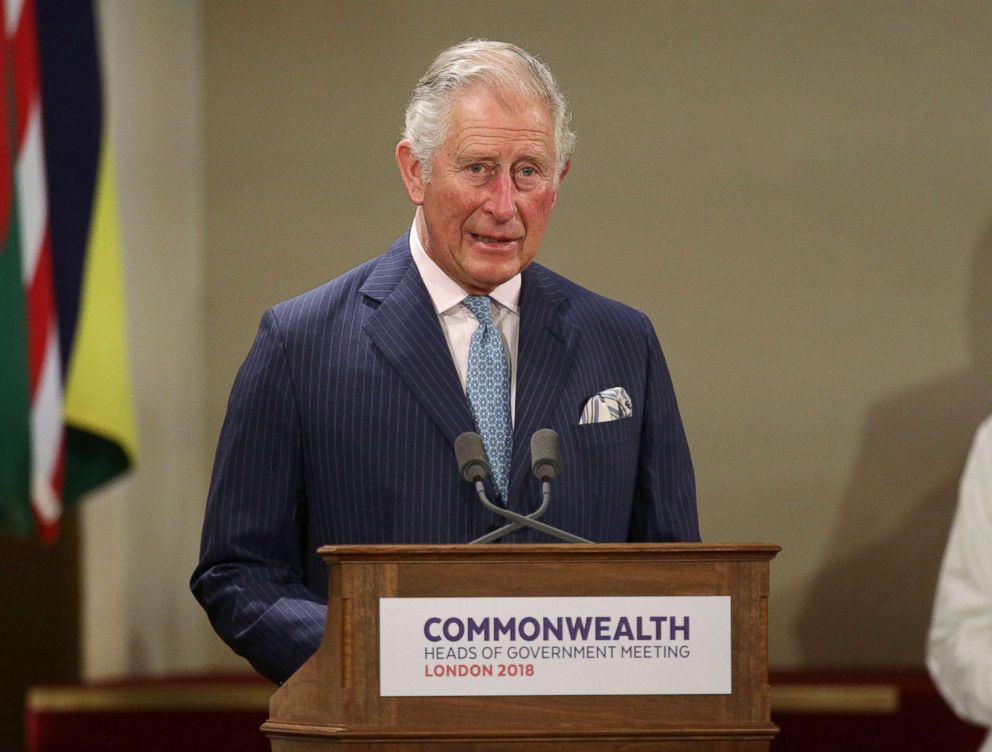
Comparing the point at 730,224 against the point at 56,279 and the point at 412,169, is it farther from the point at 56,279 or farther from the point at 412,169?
the point at 412,169

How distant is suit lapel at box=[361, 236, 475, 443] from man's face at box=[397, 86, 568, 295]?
0.26 feet

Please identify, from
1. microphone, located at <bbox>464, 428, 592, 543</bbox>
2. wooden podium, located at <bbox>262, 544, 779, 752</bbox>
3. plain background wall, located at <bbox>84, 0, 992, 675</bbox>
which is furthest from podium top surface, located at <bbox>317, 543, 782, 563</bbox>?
plain background wall, located at <bbox>84, 0, 992, 675</bbox>

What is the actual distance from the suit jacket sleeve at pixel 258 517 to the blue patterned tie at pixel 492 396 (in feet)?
0.78

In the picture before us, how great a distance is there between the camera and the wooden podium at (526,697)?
58.1 inches

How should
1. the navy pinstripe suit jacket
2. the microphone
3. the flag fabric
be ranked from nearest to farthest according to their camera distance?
the microphone < the navy pinstripe suit jacket < the flag fabric

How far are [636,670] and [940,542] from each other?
271cm

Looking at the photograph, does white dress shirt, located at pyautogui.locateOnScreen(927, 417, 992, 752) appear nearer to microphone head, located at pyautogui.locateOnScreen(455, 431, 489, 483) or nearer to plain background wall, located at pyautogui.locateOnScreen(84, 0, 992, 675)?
microphone head, located at pyautogui.locateOnScreen(455, 431, 489, 483)

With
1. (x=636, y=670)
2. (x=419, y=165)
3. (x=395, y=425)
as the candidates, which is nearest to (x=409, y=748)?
(x=636, y=670)

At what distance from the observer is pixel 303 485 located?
6.51 ft

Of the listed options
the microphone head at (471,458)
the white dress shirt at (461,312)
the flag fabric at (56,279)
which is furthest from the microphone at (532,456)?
the flag fabric at (56,279)

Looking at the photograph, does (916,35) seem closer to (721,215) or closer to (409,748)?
(721,215)

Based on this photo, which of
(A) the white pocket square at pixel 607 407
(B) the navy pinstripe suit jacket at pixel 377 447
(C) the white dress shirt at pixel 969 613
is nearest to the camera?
(B) the navy pinstripe suit jacket at pixel 377 447

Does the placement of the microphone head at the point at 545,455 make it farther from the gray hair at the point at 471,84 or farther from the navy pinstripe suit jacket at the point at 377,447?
the gray hair at the point at 471,84

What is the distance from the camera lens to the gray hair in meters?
1.96
